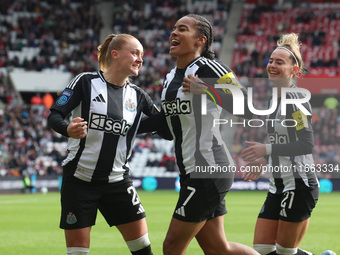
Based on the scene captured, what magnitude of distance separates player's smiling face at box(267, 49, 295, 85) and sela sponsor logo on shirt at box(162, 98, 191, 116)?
128 cm

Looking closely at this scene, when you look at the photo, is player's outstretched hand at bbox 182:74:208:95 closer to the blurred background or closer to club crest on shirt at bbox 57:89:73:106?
club crest on shirt at bbox 57:89:73:106

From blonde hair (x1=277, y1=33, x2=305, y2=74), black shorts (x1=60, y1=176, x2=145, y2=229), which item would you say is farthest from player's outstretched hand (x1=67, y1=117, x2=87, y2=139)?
blonde hair (x1=277, y1=33, x2=305, y2=74)

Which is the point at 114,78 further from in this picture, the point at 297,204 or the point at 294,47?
the point at 297,204

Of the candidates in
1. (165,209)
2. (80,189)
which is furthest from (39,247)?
(165,209)

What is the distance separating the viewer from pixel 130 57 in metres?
5.42

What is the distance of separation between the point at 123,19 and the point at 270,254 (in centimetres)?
3124

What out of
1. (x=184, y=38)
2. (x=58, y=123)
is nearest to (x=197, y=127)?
(x=184, y=38)

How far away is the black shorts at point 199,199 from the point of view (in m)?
4.62

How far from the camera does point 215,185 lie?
4695 millimetres

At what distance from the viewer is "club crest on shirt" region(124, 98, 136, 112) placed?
5445 mm

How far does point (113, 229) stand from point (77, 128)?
7.23m

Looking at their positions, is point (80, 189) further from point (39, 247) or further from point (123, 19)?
point (123, 19)

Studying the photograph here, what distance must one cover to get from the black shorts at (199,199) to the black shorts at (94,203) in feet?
2.58

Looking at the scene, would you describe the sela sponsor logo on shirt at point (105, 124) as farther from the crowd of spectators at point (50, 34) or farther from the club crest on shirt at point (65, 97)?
the crowd of spectators at point (50, 34)
